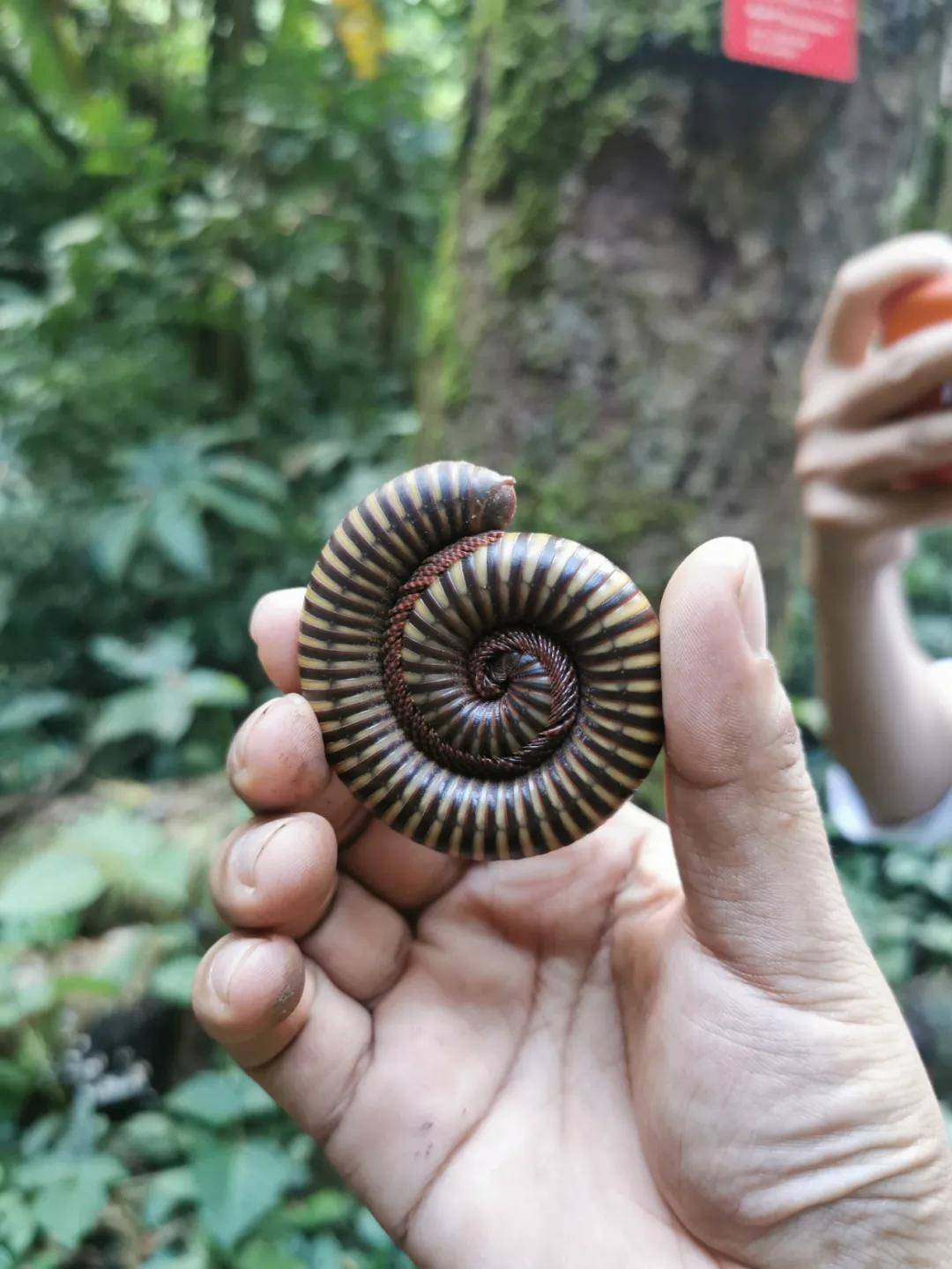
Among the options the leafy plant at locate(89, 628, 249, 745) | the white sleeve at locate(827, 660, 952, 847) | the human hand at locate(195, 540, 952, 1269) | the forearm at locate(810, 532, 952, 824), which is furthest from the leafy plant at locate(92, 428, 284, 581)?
the white sleeve at locate(827, 660, 952, 847)

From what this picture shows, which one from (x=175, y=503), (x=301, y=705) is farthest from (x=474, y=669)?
(x=175, y=503)

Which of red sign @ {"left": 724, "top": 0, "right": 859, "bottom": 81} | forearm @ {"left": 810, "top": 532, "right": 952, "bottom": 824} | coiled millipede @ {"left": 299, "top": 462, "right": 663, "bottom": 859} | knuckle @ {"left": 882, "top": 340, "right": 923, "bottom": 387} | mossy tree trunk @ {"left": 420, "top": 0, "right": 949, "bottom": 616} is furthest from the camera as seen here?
forearm @ {"left": 810, "top": 532, "right": 952, "bottom": 824}

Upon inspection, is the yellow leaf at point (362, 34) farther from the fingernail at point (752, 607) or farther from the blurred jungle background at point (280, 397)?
the fingernail at point (752, 607)

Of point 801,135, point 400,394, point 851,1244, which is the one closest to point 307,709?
point 851,1244

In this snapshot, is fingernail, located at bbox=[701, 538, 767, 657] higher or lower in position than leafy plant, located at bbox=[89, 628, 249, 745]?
higher

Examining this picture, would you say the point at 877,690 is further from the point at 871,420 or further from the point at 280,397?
the point at 280,397

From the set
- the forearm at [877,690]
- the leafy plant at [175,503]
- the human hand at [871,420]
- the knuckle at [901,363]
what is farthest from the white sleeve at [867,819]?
the leafy plant at [175,503]

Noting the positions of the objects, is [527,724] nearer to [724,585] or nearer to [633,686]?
[633,686]

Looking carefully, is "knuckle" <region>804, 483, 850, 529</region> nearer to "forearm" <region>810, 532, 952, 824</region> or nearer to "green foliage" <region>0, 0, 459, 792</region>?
"forearm" <region>810, 532, 952, 824</region>
